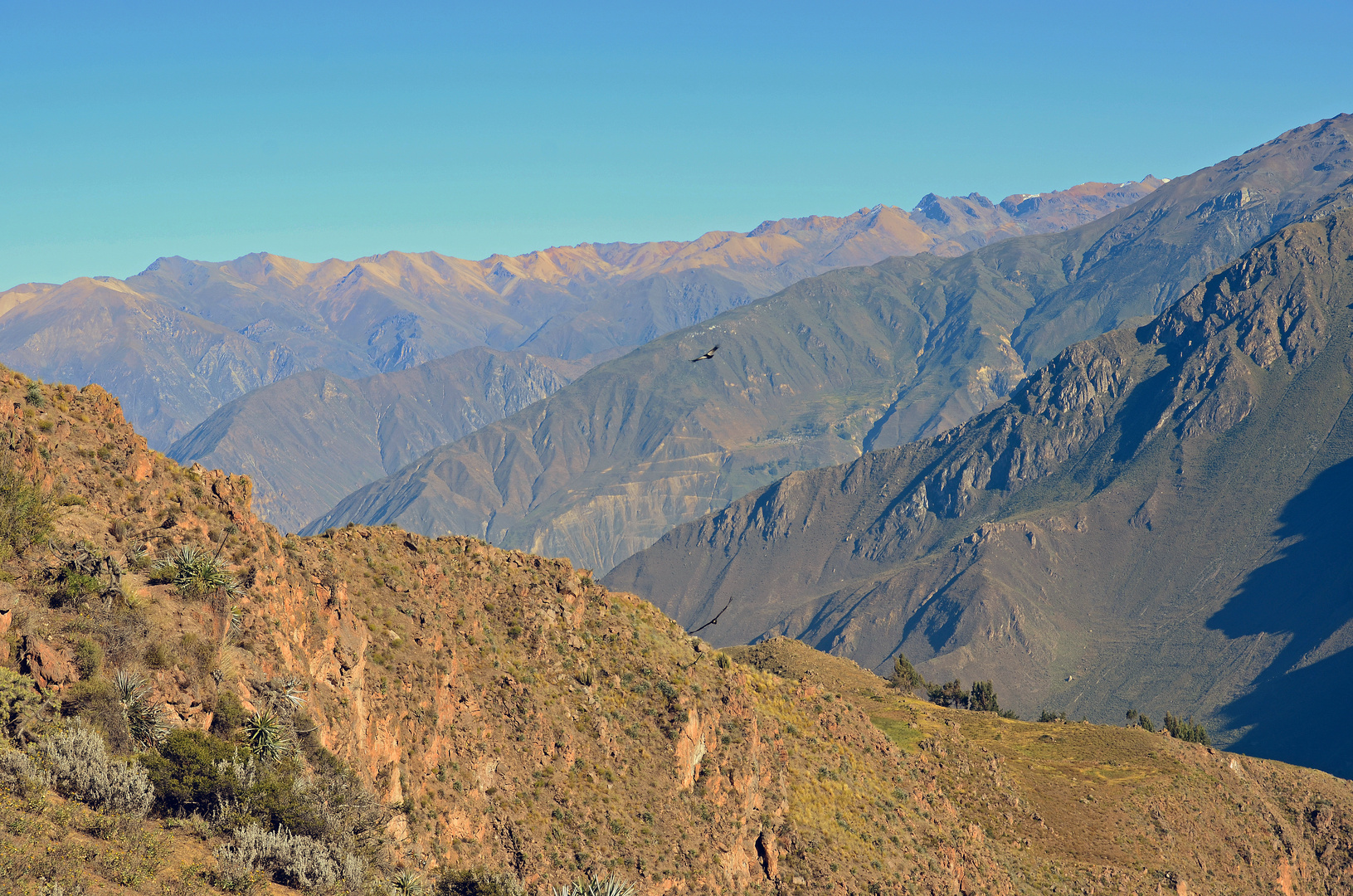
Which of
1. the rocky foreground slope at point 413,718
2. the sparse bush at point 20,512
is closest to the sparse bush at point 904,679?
the rocky foreground slope at point 413,718

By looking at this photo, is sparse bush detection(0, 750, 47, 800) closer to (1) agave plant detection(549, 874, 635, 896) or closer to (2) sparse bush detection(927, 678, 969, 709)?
(1) agave plant detection(549, 874, 635, 896)

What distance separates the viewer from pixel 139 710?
39.0 meters

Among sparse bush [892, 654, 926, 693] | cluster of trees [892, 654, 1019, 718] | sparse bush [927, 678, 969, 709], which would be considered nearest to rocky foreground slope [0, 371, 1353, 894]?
sparse bush [892, 654, 926, 693]

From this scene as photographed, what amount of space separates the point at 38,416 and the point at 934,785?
6577 centimetres

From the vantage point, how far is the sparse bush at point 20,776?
34.0m

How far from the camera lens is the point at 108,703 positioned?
38.1 meters

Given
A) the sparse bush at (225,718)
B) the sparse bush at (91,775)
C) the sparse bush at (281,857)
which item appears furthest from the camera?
the sparse bush at (225,718)

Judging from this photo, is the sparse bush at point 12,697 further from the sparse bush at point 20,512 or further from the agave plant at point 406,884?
the agave plant at point 406,884

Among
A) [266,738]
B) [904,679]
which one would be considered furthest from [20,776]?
[904,679]

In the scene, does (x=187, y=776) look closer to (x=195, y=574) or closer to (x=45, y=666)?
(x=45, y=666)

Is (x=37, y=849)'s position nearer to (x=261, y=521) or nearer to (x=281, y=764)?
(x=281, y=764)

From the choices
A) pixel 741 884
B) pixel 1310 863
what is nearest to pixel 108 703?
pixel 741 884

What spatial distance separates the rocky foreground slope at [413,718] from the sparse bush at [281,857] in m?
0.14

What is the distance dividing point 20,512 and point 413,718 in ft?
55.8
